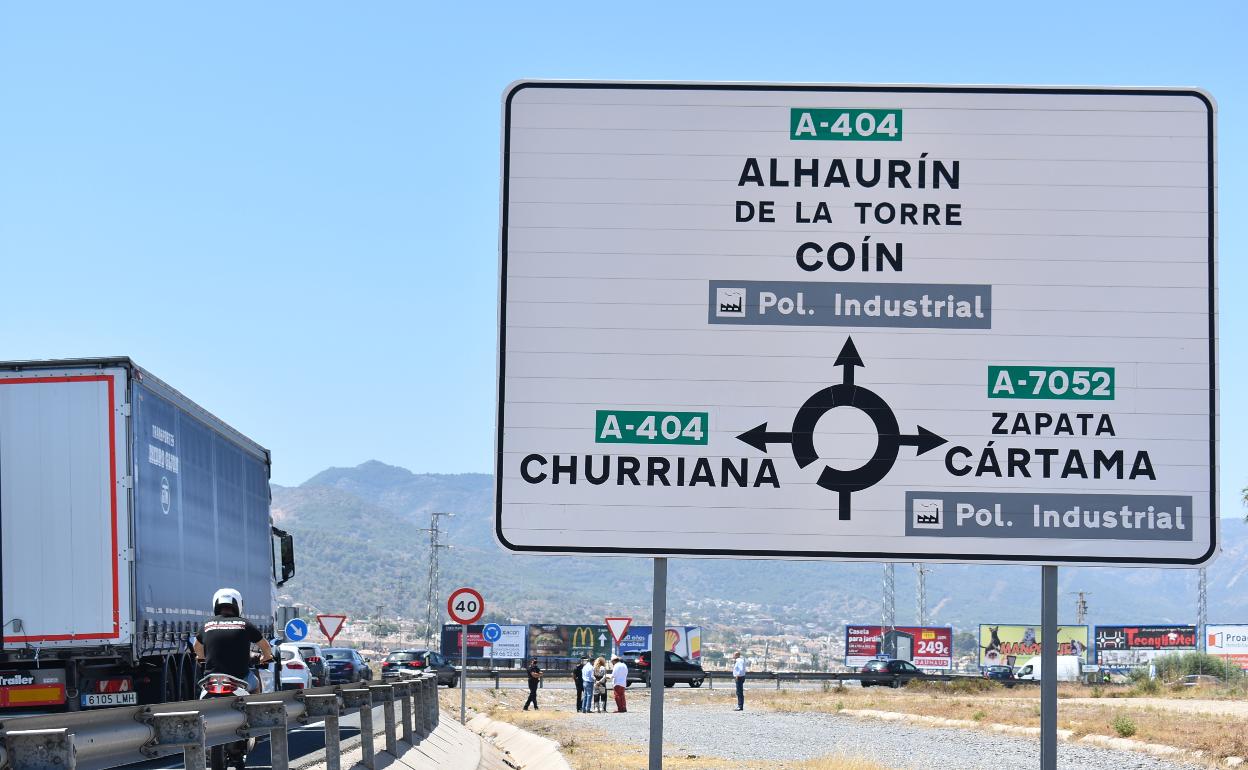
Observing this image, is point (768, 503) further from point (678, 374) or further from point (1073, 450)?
point (1073, 450)

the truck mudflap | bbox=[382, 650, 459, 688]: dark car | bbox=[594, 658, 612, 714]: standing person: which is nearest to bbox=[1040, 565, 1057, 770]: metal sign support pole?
the truck mudflap

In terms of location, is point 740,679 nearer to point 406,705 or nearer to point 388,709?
point 406,705

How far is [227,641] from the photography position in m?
12.7

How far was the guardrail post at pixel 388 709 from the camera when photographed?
52.0 ft

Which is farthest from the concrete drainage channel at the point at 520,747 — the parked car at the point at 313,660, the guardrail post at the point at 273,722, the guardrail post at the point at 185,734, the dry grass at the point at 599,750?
the guardrail post at the point at 185,734

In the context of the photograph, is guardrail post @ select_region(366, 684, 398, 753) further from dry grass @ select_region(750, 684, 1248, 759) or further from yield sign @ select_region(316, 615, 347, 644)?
yield sign @ select_region(316, 615, 347, 644)

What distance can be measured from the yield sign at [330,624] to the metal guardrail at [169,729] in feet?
117

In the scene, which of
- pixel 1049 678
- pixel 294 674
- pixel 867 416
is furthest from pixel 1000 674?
pixel 867 416

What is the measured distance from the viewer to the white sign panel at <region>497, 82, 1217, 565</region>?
7.28 metres

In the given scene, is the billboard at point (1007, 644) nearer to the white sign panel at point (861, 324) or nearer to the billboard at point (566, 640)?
the billboard at point (566, 640)

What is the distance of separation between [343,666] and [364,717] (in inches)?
1517

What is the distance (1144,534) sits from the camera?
722 cm

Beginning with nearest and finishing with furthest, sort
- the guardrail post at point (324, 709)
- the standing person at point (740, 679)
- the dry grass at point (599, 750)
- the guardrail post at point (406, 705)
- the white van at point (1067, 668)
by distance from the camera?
1. the guardrail post at point (324, 709)
2. the guardrail post at point (406, 705)
3. the dry grass at point (599, 750)
4. the standing person at point (740, 679)
5. the white van at point (1067, 668)

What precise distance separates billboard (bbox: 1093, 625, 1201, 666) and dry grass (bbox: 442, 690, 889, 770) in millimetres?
58002
